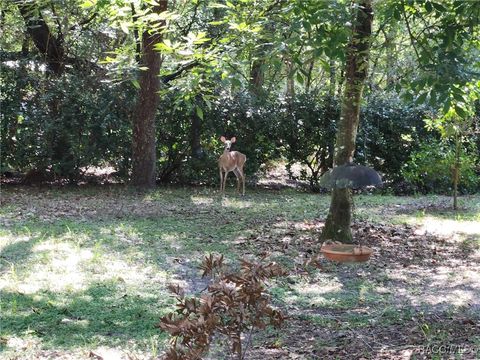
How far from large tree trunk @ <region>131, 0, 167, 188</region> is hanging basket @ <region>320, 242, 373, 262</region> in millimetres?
6866

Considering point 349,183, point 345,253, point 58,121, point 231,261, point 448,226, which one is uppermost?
point 58,121

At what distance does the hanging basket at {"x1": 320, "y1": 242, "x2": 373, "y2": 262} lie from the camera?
641cm

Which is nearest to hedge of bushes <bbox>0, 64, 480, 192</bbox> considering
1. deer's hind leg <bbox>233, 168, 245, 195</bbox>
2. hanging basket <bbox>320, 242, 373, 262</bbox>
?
deer's hind leg <bbox>233, 168, 245, 195</bbox>

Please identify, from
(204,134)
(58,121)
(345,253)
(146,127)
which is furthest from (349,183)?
(58,121)

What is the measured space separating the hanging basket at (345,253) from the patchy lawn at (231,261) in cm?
14

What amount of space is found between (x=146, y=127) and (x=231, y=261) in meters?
6.55

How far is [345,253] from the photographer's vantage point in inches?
251

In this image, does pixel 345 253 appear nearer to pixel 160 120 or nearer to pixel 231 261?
pixel 231 261

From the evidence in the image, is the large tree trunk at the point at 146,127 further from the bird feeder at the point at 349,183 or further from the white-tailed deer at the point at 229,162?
the bird feeder at the point at 349,183

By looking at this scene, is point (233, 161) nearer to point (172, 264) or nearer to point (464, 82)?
point (172, 264)

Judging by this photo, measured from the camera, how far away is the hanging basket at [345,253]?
641 centimetres

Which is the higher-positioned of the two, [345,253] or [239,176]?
[239,176]

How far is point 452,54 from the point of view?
4355 mm

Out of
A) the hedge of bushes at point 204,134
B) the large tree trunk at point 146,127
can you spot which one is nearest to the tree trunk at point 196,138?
the hedge of bushes at point 204,134
